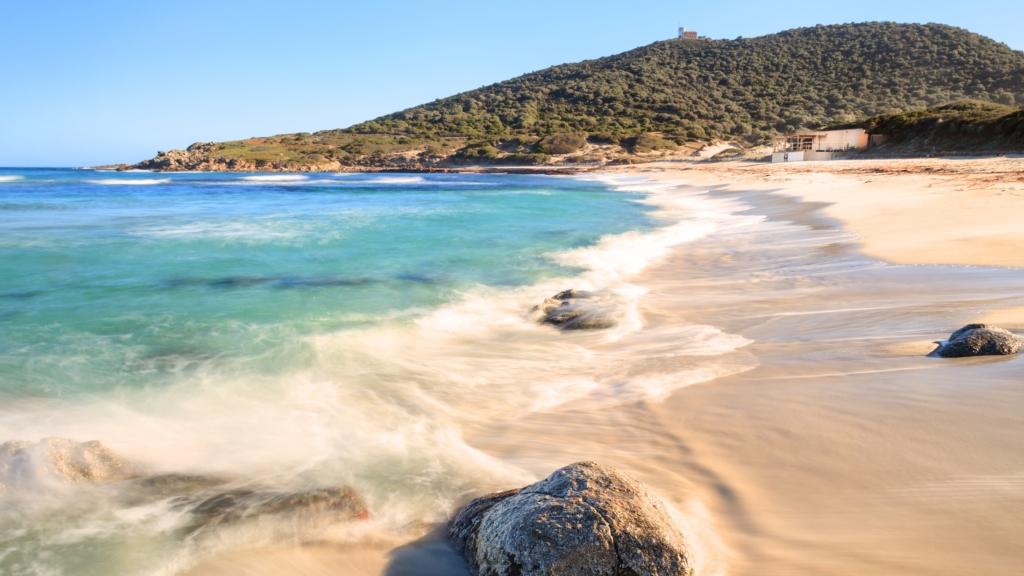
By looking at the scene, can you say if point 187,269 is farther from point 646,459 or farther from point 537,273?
point 646,459

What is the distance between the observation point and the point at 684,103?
226 feet

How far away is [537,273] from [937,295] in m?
5.18

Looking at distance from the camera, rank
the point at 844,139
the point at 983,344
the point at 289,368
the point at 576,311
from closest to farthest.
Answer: the point at 983,344 < the point at 289,368 < the point at 576,311 < the point at 844,139

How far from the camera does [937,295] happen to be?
516 centimetres

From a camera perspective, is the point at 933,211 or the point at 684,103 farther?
the point at 684,103

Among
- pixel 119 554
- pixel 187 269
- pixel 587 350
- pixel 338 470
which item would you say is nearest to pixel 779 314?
pixel 587 350

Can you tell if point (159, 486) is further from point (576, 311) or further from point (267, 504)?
point (576, 311)

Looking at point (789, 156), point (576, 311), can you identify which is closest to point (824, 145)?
point (789, 156)

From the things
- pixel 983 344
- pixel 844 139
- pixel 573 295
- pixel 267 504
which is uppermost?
pixel 844 139

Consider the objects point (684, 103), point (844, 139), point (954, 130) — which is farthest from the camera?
point (684, 103)

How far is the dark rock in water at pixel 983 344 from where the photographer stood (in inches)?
137

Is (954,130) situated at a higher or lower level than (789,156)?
higher

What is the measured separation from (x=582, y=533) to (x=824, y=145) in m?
40.8

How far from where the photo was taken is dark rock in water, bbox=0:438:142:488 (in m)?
3.05
